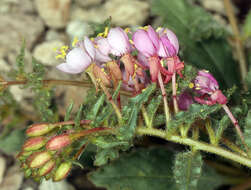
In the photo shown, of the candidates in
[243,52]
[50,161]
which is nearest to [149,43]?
[50,161]

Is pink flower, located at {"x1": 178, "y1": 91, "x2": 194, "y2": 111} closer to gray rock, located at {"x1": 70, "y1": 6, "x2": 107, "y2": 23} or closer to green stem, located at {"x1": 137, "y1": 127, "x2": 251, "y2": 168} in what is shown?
green stem, located at {"x1": 137, "y1": 127, "x2": 251, "y2": 168}

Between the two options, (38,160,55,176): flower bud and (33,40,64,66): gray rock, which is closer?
(38,160,55,176): flower bud

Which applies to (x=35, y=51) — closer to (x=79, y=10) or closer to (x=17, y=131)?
(x=79, y=10)

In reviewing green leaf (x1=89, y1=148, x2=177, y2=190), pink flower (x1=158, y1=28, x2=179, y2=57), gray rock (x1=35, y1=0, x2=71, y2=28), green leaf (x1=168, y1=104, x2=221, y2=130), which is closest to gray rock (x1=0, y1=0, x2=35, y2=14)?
gray rock (x1=35, y1=0, x2=71, y2=28)

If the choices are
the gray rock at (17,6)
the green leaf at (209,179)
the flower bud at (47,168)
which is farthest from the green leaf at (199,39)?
the flower bud at (47,168)

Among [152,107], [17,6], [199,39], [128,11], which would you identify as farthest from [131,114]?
[17,6]

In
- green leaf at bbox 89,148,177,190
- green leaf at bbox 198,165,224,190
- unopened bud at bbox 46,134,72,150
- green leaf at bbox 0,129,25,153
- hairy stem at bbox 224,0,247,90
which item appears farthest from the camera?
hairy stem at bbox 224,0,247,90

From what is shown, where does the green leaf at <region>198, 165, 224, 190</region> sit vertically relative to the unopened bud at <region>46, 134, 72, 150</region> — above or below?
below
